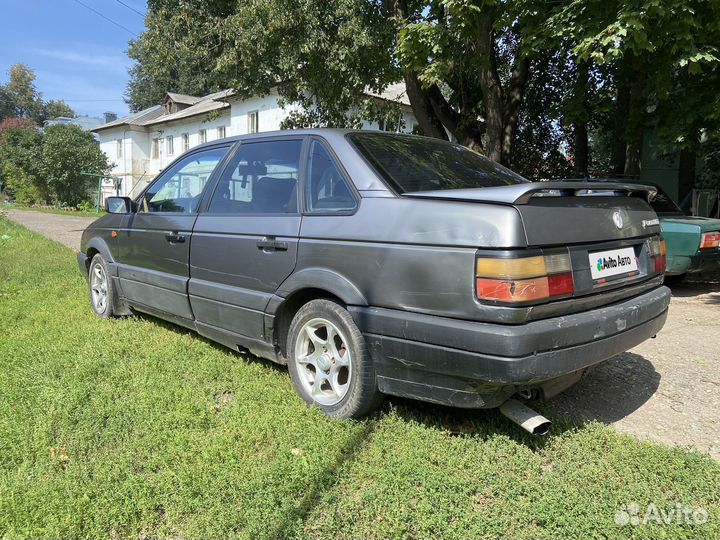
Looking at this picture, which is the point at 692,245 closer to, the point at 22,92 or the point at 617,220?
the point at 617,220

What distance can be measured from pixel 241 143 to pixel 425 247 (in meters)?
2.03

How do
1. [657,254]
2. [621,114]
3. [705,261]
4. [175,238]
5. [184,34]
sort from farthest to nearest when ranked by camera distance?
[621,114] → [184,34] → [705,261] → [175,238] → [657,254]

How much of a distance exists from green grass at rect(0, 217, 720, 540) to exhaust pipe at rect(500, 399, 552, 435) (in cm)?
17

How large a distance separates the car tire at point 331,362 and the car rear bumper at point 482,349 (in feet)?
0.27

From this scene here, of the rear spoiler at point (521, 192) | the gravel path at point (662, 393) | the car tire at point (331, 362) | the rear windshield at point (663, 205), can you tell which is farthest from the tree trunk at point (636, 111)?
the car tire at point (331, 362)

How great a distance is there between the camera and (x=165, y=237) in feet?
14.0

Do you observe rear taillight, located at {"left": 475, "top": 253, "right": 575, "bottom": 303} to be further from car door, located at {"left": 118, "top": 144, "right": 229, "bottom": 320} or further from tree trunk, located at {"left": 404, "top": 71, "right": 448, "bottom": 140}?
tree trunk, located at {"left": 404, "top": 71, "right": 448, "bottom": 140}

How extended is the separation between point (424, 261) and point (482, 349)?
496mm

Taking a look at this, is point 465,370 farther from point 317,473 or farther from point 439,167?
point 439,167

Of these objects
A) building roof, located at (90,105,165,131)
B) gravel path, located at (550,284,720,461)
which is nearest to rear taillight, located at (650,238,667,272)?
gravel path, located at (550,284,720,461)

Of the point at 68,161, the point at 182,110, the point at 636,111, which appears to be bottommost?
the point at 636,111

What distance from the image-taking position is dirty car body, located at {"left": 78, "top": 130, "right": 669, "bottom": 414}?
2.37 metres

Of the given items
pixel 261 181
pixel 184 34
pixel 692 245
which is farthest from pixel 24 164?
pixel 692 245

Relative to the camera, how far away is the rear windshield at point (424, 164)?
297cm
